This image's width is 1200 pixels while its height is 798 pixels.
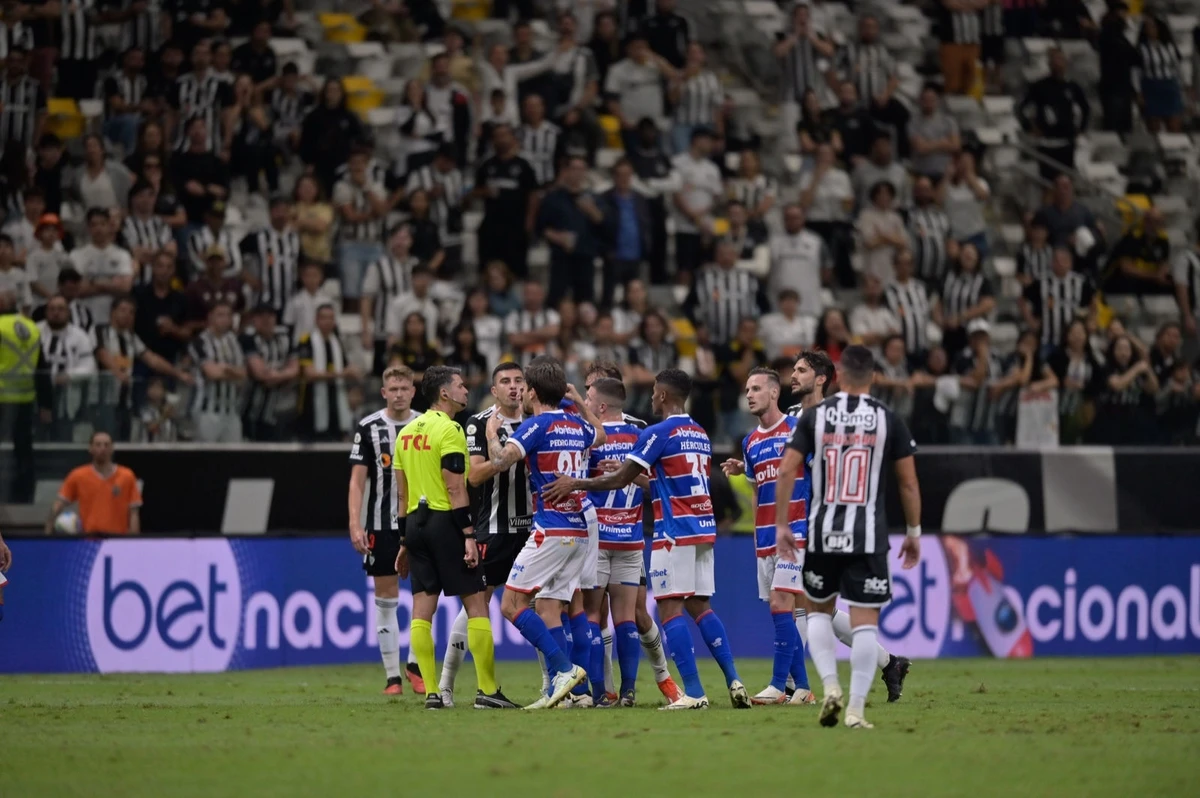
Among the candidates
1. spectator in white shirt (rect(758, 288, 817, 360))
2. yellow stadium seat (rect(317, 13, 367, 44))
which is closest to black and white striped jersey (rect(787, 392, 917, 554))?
spectator in white shirt (rect(758, 288, 817, 360))

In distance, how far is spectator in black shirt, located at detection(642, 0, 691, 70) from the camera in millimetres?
25812

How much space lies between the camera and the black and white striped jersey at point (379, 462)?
15.3 m

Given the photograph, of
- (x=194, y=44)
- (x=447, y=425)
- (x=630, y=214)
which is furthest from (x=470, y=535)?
(x=194, y=44)

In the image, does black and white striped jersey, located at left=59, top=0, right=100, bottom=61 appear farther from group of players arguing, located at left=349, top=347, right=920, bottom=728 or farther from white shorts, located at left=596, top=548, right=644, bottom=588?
white shorts, located at left=596, top=548, right=644, bottom=588

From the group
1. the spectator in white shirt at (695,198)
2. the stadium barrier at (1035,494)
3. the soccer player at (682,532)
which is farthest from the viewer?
the spectator in white shirt at (695,198)

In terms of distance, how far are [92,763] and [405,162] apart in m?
15.0

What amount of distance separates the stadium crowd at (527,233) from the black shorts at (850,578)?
8.53 metres

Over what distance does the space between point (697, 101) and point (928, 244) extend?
3734 millimetres

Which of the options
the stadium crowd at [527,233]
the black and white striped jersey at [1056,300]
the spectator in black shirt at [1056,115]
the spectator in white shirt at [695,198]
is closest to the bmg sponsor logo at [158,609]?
the stadium crowd at [527,233]

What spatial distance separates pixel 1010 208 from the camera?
2769 centimetres

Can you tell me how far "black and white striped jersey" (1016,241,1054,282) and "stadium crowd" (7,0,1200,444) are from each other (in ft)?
0.15

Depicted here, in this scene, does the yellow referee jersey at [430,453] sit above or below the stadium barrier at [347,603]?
above

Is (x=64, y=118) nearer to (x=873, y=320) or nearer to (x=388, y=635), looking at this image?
(x=873, y=320)

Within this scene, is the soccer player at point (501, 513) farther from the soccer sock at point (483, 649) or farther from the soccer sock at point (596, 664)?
the soccer sock at point (596, 664)
